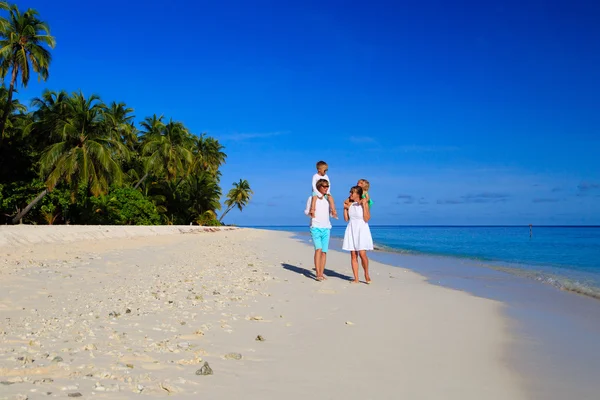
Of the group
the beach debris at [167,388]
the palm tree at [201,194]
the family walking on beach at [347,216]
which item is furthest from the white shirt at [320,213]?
the palm tree at [201,194]

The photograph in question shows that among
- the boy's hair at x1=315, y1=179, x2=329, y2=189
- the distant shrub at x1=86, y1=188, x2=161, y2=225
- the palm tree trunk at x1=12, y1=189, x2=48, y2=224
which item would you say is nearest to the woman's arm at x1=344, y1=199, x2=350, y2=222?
the boy's hair at x1=315, y1=179, x2=329, y2=189

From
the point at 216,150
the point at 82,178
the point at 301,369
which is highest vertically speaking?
the point at 216,150

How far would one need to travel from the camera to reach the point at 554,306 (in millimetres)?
6520

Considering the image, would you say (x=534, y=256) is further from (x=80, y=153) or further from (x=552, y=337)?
(x=80, y=153)

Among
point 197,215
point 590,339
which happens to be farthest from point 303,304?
point 197,215

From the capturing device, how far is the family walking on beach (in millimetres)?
7801

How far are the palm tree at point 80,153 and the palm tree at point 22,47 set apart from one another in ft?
9.21

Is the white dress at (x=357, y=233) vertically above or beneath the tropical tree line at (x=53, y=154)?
beneath

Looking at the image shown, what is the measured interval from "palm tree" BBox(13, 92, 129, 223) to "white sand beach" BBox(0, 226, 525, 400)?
21.5 metres

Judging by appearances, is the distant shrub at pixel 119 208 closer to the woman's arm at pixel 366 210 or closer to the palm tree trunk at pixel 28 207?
the palm tree trunk at pixel 28 207

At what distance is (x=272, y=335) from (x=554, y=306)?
15.8ft

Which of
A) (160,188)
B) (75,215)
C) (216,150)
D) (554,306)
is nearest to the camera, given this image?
(554,306)

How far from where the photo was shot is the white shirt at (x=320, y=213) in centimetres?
793

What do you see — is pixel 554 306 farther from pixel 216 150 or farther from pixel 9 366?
pixel 216 150
